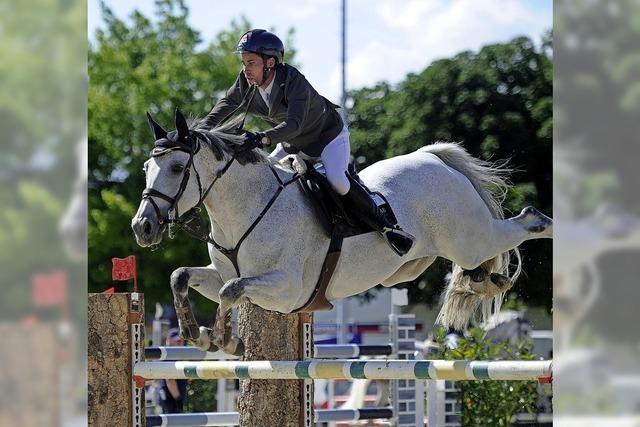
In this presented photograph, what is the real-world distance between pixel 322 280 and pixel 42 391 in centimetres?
463

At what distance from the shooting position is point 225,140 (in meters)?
5.44

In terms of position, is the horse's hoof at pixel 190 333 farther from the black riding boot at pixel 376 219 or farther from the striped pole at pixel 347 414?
the striped pole at pixel 347 414

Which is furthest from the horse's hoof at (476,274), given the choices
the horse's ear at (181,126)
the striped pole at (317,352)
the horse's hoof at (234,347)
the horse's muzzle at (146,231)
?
the horse's muzzle at (146,231)

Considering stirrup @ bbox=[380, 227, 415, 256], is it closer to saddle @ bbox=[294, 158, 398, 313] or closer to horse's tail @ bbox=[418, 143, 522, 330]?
saddle @ bbox=[294, 158, 398, 313]

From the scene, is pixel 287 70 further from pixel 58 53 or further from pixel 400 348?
pixel 58 53

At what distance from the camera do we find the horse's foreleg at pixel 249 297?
507 centimetres

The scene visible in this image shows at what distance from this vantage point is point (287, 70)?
17.6 feet

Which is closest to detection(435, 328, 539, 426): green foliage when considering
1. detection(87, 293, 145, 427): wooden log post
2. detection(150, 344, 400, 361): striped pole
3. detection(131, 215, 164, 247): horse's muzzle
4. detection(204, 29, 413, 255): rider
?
detection(150, 344, 400, 361): striped pole

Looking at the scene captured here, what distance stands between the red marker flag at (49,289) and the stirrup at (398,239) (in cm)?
473

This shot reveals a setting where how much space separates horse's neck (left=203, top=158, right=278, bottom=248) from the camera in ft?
17.6

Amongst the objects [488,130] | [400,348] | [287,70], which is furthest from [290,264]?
[488,130]

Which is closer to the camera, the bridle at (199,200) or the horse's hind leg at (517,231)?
the bridle at (199,200)

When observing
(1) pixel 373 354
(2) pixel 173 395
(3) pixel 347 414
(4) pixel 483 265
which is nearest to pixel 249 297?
(4) pixel 483 265

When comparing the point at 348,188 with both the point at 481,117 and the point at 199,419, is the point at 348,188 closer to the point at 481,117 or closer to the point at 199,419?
the point at 199,419
